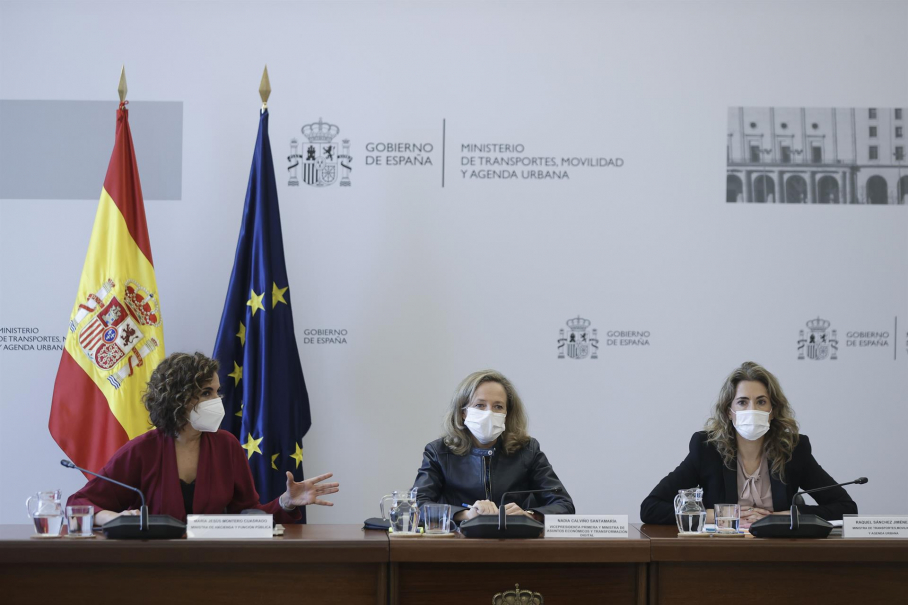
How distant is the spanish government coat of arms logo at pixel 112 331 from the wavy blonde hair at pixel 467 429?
1406 mm

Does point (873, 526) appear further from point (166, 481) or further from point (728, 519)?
point (166, 481)

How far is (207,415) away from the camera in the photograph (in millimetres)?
2768

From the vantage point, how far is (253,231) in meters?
3.82

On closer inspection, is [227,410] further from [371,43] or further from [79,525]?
[371,43]

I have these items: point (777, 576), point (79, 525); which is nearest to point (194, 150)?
point (79, 525)

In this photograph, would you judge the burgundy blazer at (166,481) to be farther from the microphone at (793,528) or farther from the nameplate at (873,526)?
the nameplate at (873,526)

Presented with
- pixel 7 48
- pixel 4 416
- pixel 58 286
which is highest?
pixel 7 48

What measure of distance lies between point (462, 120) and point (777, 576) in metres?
2.47

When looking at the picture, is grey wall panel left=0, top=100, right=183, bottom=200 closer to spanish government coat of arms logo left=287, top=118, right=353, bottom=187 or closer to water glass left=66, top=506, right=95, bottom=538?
spanish government coat of arms logo left=287, top=118, right=353, bottom=187

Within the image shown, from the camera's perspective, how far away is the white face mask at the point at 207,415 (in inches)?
109

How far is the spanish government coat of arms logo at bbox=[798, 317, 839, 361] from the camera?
13.3 ft

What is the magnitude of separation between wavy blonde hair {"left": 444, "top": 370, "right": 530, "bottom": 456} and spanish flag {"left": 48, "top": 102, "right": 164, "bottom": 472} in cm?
137

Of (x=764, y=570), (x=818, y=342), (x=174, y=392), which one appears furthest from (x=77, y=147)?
(x=818, y=342)

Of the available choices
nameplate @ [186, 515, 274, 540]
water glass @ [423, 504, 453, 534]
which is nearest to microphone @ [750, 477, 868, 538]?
water glass @ [423, 504, 453, 534]
